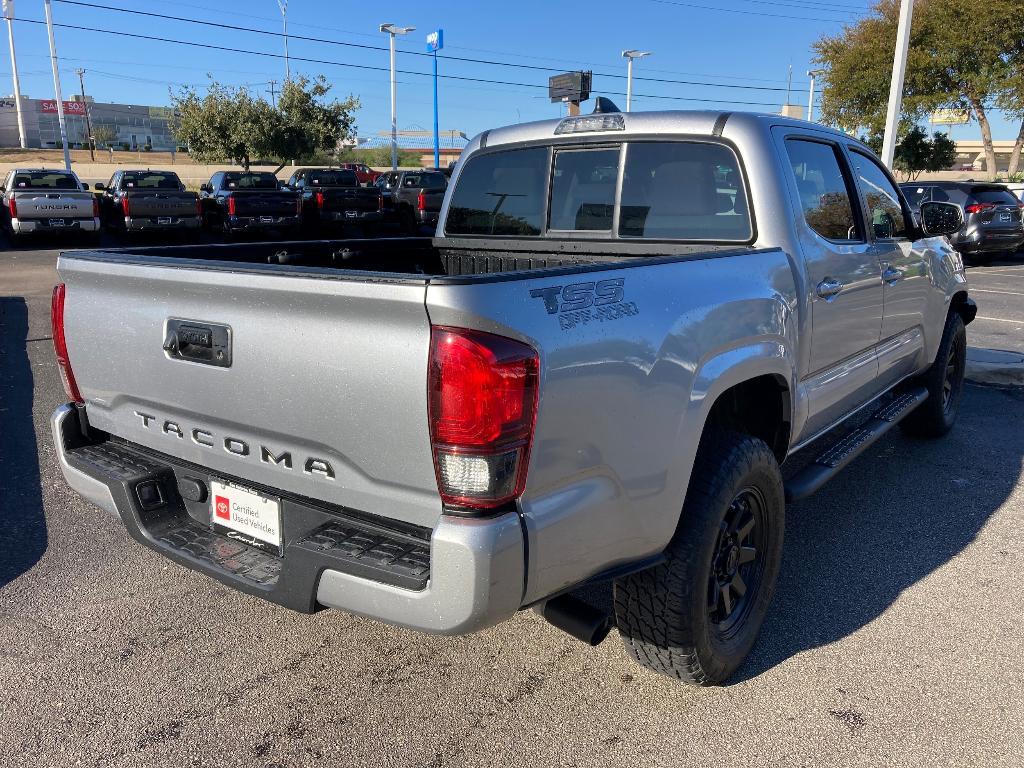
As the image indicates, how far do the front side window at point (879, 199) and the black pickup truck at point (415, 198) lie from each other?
57.2ft

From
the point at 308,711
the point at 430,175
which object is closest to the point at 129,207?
the point at 430,175

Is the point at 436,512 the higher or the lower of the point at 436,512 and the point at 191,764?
the higher

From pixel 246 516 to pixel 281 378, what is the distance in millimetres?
522

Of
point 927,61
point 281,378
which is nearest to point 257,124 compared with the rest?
point 927,61

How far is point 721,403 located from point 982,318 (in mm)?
9180

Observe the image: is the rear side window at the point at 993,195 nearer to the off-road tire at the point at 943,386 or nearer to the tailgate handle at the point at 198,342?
the off-road tire at the point at 943,386

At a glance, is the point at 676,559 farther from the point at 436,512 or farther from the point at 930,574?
the point at 930,574

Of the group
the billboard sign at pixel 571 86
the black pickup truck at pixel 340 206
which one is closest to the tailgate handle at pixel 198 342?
the billboard sign at pixel 571 86

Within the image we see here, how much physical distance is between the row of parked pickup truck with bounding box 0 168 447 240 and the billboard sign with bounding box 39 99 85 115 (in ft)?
195

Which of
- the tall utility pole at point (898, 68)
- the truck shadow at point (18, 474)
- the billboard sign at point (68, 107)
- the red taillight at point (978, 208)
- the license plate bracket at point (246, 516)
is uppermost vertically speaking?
the billboard sign at point (68, 107)

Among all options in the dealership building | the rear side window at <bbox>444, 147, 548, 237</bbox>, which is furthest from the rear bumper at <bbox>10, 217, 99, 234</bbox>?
the dealership building

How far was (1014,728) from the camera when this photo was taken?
2.54 meters

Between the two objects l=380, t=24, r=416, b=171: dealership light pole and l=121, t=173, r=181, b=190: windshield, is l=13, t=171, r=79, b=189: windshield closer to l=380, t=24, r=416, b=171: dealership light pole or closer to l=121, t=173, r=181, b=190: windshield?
l=121, t=173, r=181, b=190: windshield

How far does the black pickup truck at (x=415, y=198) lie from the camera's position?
2161 cm
